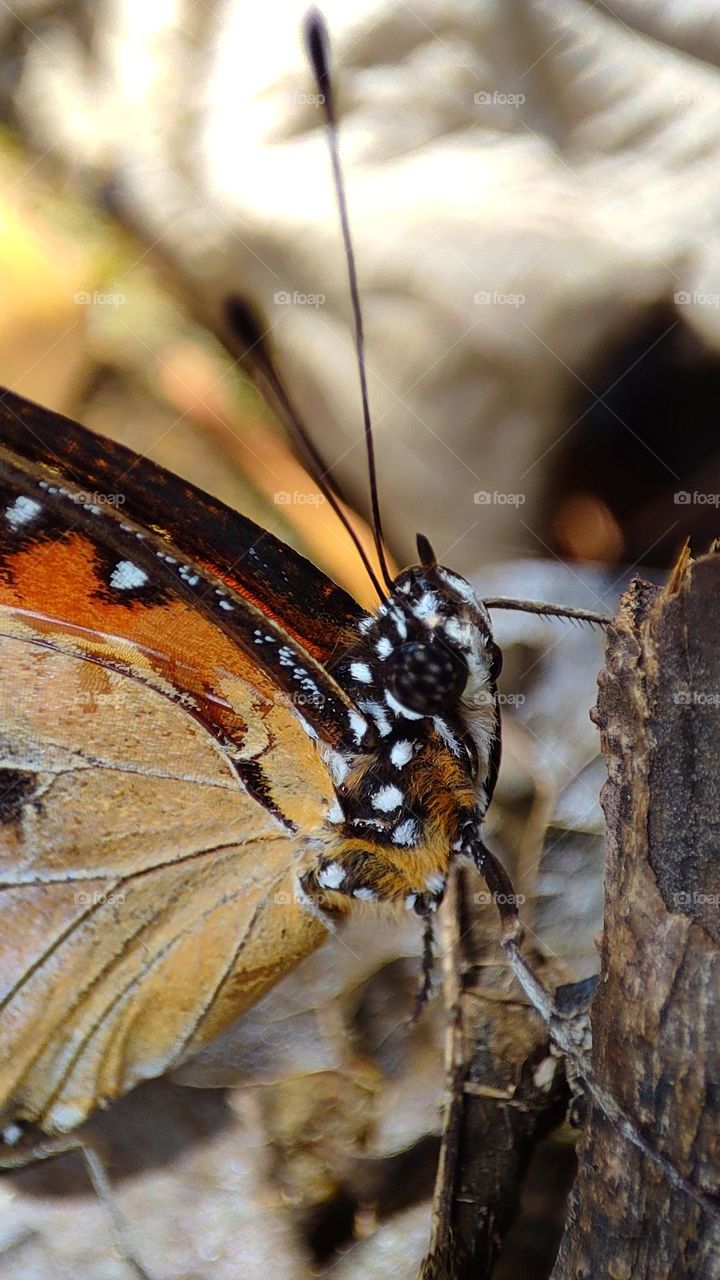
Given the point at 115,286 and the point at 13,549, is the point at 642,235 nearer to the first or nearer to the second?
the point at 115,286

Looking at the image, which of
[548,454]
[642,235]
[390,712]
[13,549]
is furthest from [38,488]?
[642,235]

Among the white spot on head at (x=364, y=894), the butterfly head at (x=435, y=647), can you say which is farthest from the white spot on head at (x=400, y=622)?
the white spot on head at (x=364, y=894)

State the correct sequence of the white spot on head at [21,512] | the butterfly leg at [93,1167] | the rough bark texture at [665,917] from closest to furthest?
1. the rough bark texture at [665,917]
2. the white spot on head at [21,512]
3. the butterfly leg at [93,1167]

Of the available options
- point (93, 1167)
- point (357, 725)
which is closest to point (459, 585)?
point (357, 725)

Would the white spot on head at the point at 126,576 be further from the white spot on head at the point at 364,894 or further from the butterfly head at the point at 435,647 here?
the white spot on head at the point at 364,894

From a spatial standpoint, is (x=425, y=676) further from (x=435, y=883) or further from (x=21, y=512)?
(x=21, y=512)

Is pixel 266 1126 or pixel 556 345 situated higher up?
pixel 556 345

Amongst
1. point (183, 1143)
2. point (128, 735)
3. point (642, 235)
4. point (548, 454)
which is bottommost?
point (183, 1143)
